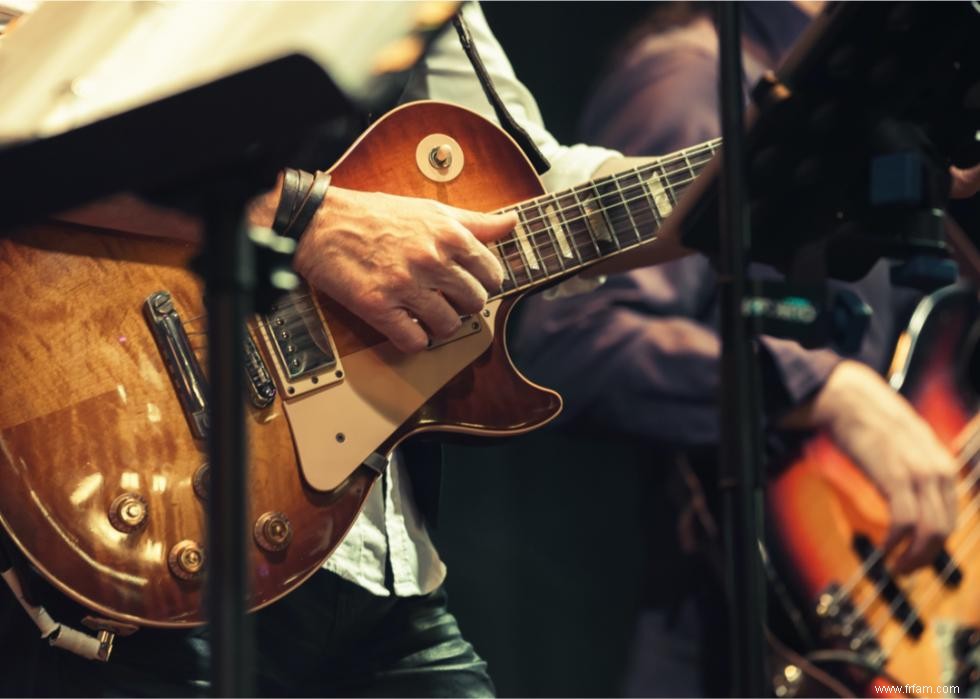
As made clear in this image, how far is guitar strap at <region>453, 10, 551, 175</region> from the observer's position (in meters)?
1.71

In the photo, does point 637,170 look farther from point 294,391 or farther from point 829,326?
point 829,326

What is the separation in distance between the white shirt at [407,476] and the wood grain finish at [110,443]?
0.31 feet

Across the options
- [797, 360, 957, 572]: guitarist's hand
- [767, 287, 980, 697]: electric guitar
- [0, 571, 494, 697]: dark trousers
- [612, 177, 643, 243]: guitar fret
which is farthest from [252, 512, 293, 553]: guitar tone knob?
[797, 360, 957, 572]: guitarist's hand

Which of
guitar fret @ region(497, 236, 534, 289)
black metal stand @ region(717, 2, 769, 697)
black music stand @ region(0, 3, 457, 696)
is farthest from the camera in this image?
guitar fret @ region(497, 236, 534, 289)

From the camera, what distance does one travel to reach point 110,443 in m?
1.34

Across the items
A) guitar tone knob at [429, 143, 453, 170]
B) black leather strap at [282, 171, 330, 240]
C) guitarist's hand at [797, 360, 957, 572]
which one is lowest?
guitarist's hand at [797, 360, 957, 572]

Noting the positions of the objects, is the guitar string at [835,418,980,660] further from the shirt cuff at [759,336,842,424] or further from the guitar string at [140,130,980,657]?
the guitar string at [140,130,980,657]

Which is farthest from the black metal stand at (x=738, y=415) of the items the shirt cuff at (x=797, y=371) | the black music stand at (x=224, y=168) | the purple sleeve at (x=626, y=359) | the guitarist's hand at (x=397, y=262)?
the shirt cuff at (x=797, y=371)

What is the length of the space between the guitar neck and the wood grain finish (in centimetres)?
30

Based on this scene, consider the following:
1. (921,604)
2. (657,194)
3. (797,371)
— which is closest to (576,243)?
(657,194)

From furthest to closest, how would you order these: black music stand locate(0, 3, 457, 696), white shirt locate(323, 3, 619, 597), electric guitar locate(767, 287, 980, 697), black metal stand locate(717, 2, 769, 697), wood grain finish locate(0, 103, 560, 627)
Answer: electric guitar locate(767, 287, 980, 697) < white shirt locate(323, 3, 619, 597) < wood grain finish locate(0, 103, 560, 627) < black metal stand locate(717, 2, 769, 697) < black music stand locate(0, 3, 457, 696)

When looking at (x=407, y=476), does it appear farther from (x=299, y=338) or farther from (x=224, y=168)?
(x=224, y=168)

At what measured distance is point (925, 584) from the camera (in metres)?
2.41

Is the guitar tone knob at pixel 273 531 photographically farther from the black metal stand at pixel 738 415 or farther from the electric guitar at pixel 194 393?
the black metal stand at pixel 738 415
